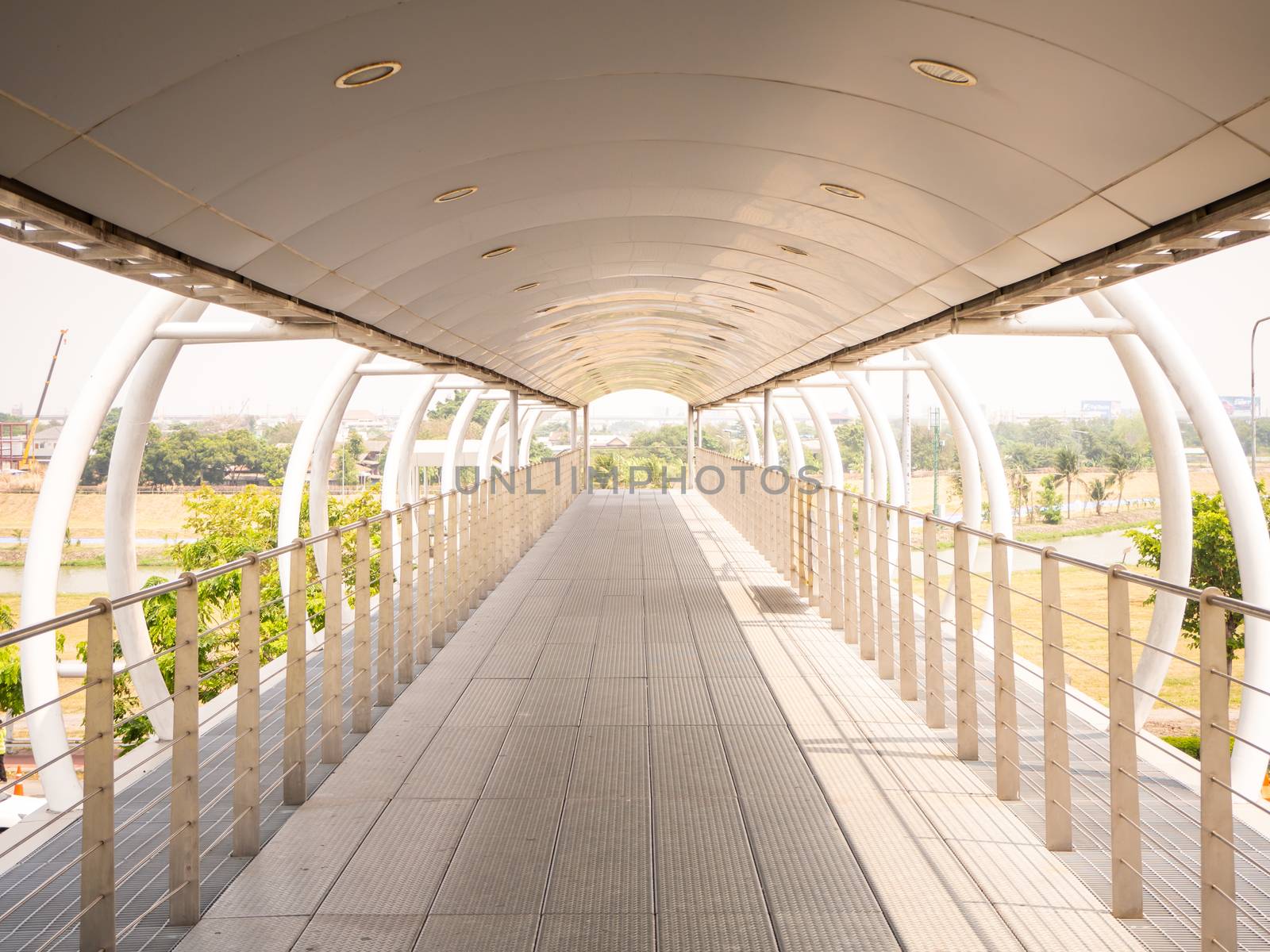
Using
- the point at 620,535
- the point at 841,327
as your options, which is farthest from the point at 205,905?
the point at 620,535

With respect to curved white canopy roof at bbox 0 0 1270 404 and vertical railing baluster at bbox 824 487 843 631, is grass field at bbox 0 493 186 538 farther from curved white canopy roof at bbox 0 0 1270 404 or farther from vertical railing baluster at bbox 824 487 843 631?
curved white canopy roof at bbox 0 0 1270 404

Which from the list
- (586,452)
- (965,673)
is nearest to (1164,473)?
(965,673)

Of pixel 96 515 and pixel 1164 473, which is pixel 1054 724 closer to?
pixel 1164 473

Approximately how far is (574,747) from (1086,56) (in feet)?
11.6

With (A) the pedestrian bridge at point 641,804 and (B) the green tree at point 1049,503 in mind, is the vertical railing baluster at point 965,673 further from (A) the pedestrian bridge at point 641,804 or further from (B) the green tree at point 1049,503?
(B) the green tree at point 1049,503

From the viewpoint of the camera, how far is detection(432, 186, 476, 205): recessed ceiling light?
5809 millimetres

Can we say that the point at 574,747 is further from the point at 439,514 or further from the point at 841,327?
the point at 841,327

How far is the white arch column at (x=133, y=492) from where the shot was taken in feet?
28.1

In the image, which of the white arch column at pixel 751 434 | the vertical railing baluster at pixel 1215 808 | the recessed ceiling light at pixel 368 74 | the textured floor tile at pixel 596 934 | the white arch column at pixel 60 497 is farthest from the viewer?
the white arch column at pixel 751 434

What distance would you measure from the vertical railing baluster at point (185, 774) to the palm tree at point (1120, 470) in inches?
2800

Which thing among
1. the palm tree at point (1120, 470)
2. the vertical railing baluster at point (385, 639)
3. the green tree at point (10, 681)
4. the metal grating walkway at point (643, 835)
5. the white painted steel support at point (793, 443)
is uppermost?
the white painted steel support at point (793, 443)

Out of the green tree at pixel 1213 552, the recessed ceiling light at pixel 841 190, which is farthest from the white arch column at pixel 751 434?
the recessed ceiling light at pixel 841 190

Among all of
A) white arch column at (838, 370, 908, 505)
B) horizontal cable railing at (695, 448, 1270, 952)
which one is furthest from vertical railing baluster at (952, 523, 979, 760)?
white arch column at (838, 370, 908, 505)

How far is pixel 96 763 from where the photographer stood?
2.79 meters
